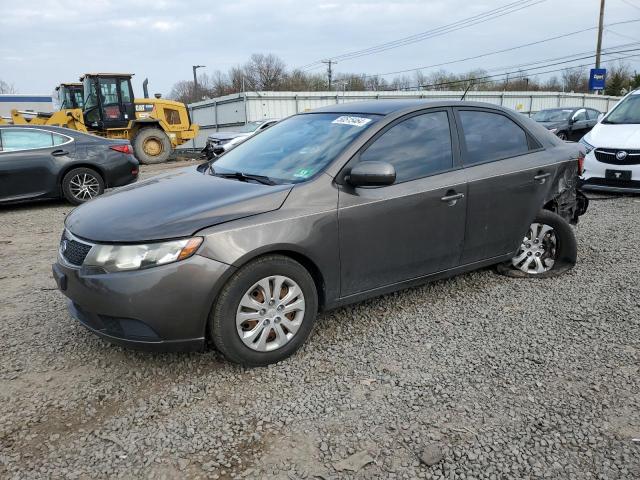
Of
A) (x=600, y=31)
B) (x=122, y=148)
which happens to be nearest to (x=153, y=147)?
(x=122, y=148)

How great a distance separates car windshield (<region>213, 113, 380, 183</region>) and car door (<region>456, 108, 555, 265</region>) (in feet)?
3.02

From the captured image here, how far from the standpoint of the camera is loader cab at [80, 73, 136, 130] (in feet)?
55.0

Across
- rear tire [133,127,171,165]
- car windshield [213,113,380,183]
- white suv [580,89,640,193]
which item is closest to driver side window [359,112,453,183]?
car windshield [213,113,380,183]

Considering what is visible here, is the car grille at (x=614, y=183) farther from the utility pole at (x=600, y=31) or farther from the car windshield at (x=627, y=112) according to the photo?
the utility pole at (x=600, y=31)

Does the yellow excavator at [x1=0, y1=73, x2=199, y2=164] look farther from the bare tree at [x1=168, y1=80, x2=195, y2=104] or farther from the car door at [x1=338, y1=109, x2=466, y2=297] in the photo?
the bare tree at [x1=168, y1=80, x2=195, y2=104]

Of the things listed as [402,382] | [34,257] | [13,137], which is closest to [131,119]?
[13,137]

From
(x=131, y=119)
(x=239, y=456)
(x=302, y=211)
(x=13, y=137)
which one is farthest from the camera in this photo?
(x=131, y=119)

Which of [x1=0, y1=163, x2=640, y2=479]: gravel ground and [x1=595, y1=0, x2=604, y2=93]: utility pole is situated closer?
[x1=0, y1=163, x2=640, y2=479]: gravel ground

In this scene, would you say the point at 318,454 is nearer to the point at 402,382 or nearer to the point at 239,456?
the point at 239,456

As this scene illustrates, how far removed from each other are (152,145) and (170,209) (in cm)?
1651

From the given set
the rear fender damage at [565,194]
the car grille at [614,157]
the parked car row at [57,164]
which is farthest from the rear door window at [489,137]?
the parked car row at [57,164]

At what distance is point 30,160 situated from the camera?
8.20m

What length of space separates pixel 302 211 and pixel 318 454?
1.39 m

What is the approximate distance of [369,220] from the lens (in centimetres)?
331
